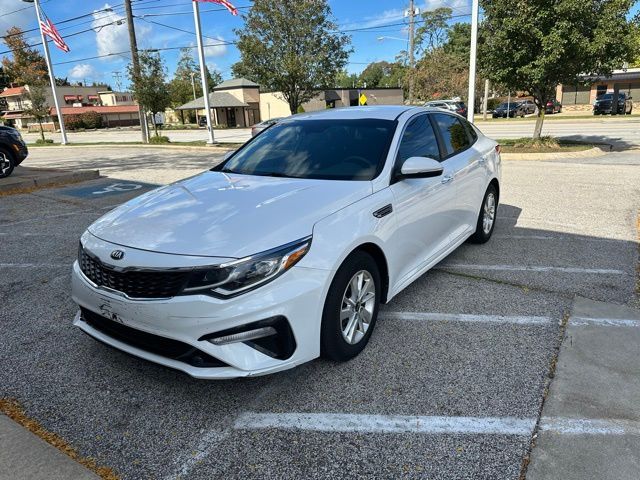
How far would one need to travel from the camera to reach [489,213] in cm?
584

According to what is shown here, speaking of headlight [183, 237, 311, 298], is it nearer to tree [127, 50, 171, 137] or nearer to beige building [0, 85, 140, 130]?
tree [127, 50, 171, 137]

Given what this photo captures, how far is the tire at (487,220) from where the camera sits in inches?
218

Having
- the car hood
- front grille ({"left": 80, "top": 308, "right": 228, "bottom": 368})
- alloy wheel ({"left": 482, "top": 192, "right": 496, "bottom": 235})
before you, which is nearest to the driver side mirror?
the car hood

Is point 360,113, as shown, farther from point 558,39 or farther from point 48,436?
point 558,39

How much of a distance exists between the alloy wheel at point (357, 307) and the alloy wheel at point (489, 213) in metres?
2.84

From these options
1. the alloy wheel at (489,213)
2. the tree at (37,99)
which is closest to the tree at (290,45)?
the alloy wheel at (489,213)

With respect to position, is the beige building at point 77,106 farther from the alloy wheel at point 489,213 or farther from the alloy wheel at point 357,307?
the alloy wheel at point 357,307

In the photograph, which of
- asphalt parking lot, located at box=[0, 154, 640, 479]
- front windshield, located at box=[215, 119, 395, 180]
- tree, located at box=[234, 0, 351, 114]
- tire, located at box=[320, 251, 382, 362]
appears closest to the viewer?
asphalt parking lot, located at box=[0, 154, 640, 479]

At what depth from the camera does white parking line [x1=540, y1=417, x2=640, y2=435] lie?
2.54 metres

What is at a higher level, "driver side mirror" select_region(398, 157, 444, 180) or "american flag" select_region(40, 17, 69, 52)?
"american flag" select_region(40, 17, 69, 52)

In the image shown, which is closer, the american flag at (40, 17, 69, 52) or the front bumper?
the front bumper

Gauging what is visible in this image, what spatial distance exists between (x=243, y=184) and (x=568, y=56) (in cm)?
1306

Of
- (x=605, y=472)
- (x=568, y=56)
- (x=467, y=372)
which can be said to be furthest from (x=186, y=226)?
(x=568, y=56)

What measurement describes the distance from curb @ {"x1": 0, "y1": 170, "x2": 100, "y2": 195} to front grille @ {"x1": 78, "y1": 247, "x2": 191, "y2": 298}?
29.6ft
